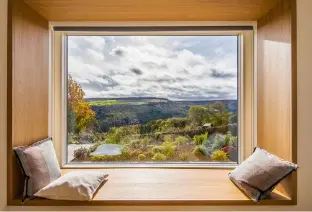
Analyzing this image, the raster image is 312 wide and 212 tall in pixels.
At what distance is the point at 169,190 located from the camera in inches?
80.1

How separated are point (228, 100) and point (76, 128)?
4.70ft

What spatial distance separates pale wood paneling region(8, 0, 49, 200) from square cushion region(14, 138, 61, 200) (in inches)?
2.7

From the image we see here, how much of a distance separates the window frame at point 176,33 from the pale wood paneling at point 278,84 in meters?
0.16

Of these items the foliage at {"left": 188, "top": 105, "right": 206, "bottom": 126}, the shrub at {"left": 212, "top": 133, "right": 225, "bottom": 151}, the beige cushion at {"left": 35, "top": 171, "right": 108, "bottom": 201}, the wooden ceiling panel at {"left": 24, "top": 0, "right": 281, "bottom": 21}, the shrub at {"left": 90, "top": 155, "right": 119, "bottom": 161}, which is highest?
the wooden ceiling panel at {"left": 24, "top": 0, "right": 281, "bottom": 21}

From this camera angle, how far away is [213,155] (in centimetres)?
261

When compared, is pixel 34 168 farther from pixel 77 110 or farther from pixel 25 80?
pixel 77 110

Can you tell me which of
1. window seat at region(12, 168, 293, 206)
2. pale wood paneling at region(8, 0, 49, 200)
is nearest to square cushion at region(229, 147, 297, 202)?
window seat at region(12, 168, 293, 206)

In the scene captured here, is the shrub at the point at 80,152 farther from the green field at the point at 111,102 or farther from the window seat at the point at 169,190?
the green field at the point at 111,102

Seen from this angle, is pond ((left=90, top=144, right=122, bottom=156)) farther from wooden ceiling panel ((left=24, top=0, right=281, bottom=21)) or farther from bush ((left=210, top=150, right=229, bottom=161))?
wooden ceiling panel ((left=24, top=0, right=281, bottom=21))

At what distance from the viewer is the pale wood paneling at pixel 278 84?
1.89 metres

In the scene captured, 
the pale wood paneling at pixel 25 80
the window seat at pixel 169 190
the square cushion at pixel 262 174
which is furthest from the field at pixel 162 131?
the square cushion at pixel 262 174

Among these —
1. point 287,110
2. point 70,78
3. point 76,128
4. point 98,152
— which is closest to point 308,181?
point 287,110

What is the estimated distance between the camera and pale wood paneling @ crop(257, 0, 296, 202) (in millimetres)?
1886

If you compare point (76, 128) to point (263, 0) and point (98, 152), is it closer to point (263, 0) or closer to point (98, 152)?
point (98, 152)
